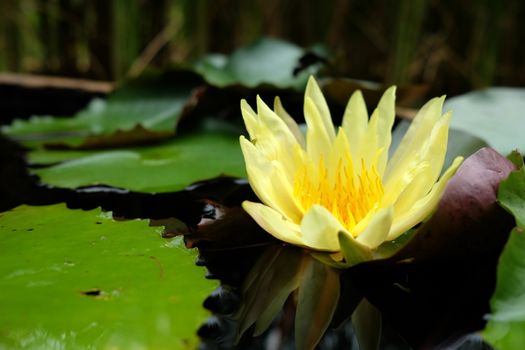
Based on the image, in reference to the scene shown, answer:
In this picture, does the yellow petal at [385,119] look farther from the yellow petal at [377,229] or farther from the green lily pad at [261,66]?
the green lily pad at [261,66]

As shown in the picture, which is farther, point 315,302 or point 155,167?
point 155,167

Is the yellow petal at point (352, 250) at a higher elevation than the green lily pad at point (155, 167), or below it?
higher

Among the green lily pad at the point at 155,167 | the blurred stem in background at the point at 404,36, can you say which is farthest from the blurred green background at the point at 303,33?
the green lily pad at the point at 155,167

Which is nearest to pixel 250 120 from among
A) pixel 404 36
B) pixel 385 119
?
pixel 385 119

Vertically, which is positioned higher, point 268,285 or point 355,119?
point 355,119

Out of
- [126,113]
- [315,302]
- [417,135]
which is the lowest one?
[126,113]

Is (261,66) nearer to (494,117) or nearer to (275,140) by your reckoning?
(494,117)
